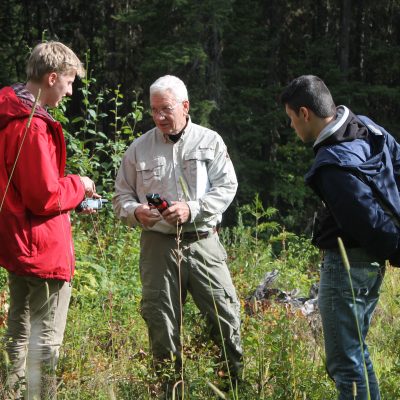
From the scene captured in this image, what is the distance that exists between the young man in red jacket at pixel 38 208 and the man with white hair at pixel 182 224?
0.58m

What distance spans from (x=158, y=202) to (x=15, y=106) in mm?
912

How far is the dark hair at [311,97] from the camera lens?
345 centimetres

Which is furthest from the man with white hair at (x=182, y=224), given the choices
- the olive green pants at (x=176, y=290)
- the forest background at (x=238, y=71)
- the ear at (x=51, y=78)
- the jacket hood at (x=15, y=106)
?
the forest background at (x=238, y=71)

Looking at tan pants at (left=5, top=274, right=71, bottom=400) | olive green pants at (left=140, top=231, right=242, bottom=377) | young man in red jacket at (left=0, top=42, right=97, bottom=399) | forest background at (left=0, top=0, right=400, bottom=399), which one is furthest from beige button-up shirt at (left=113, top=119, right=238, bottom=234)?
forest background at (left=0, top=0, right=400, bottom=399)

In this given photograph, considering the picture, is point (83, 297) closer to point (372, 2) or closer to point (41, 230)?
point (41, 230)

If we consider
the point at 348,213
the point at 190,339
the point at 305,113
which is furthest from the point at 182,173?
the point at 348,213

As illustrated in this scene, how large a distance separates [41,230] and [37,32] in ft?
50.9

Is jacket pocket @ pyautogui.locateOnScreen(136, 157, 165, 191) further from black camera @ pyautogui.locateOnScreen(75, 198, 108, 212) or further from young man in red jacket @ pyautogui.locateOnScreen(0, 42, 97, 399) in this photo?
young man in red jacket @ pyautogui.locateOnScreen(0, 42, 97, 399)

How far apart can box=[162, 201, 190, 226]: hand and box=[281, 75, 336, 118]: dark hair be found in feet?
2.98

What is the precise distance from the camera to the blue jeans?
3.34 meters

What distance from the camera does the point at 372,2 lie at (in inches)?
810

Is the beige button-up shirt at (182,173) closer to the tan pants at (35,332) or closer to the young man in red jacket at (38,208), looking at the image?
the young man in red jacket at (38,208)

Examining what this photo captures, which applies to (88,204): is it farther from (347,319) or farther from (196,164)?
(347,319)

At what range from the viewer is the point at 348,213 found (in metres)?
3.23
